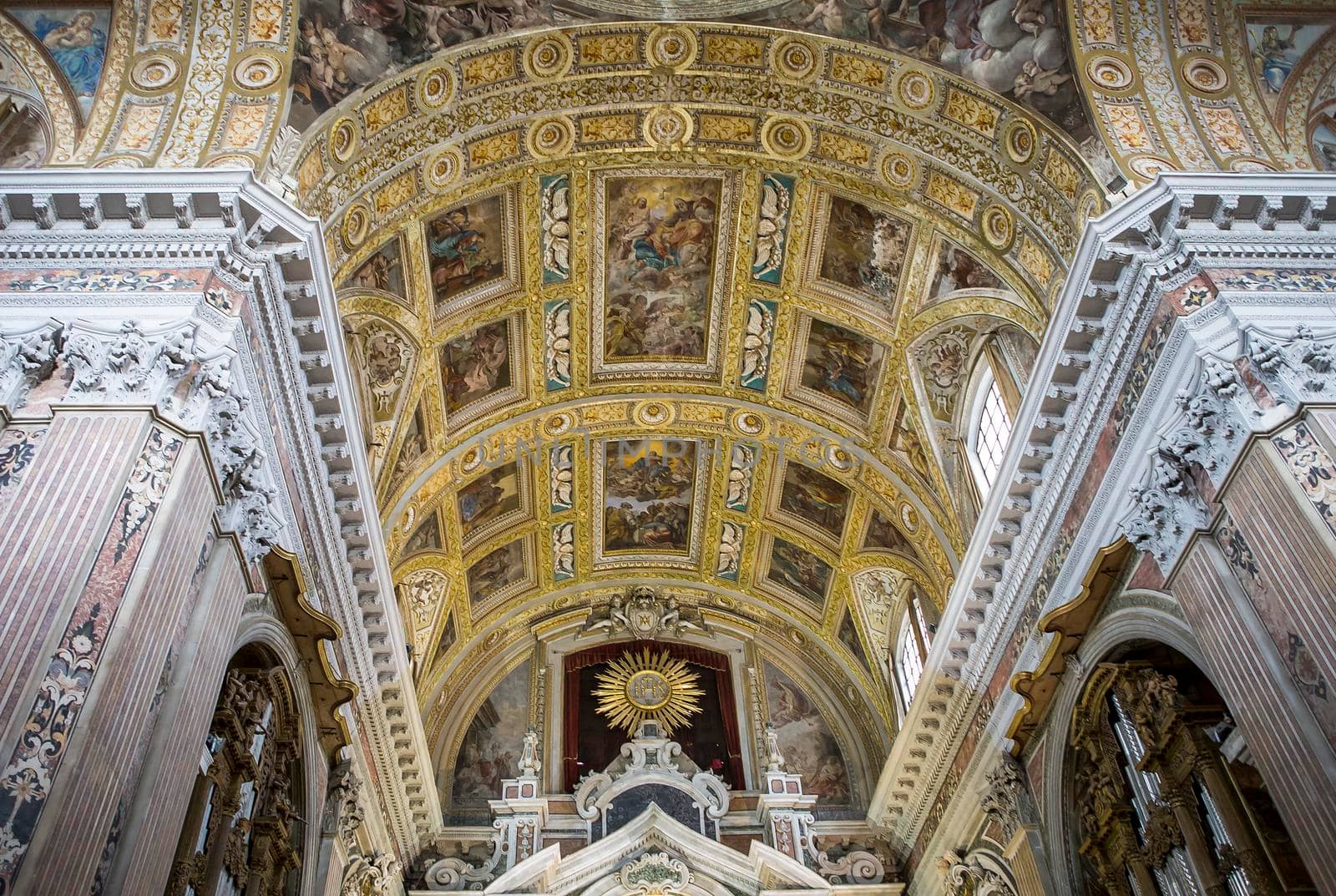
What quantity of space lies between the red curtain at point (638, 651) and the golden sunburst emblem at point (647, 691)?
0.19 meters

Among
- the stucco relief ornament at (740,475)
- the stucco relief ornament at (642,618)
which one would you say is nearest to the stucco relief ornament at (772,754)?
the stucco relief ornament at (642,618)

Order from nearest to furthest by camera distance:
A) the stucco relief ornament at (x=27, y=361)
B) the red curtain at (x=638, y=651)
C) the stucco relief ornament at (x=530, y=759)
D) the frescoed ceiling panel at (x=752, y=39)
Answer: the stucco relief ornament at (x=27, y=361) < the frescoed ceiling panel at (x=752, y=39) < the stucco relief ornament at (x=530, y=759) < the red curtain at (x=638, y=651)

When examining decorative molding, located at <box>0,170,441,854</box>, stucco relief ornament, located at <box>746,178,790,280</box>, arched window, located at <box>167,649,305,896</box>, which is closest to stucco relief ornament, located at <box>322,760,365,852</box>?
arched window, located at <box>167,649,305,896</box>

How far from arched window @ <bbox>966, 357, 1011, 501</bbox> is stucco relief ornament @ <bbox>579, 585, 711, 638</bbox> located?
8227 millimetres

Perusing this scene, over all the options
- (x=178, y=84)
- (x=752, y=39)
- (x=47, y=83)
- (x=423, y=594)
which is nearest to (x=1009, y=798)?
(x=423, y=594)

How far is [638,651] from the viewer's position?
2180 centimetres

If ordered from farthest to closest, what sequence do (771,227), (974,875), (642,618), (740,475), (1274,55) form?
(642,618) < (740,475) < (771,227) < (974,875) < (1274,55)

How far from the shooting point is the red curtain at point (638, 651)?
65.1ft

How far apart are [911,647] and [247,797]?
1102 centimetres

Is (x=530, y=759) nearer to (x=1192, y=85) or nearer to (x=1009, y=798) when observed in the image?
(x=1009, y=798)

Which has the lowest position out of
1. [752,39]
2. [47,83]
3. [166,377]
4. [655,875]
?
[166,377]

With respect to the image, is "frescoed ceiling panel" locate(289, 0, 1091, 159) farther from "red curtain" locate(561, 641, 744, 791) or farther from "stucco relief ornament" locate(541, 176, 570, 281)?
"red curtain" locate(561, 641, 744, 791)

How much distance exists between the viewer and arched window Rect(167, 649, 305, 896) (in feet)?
32.6

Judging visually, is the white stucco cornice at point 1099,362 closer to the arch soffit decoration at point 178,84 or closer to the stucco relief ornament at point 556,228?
the stucco relief ornament at point 556,228
